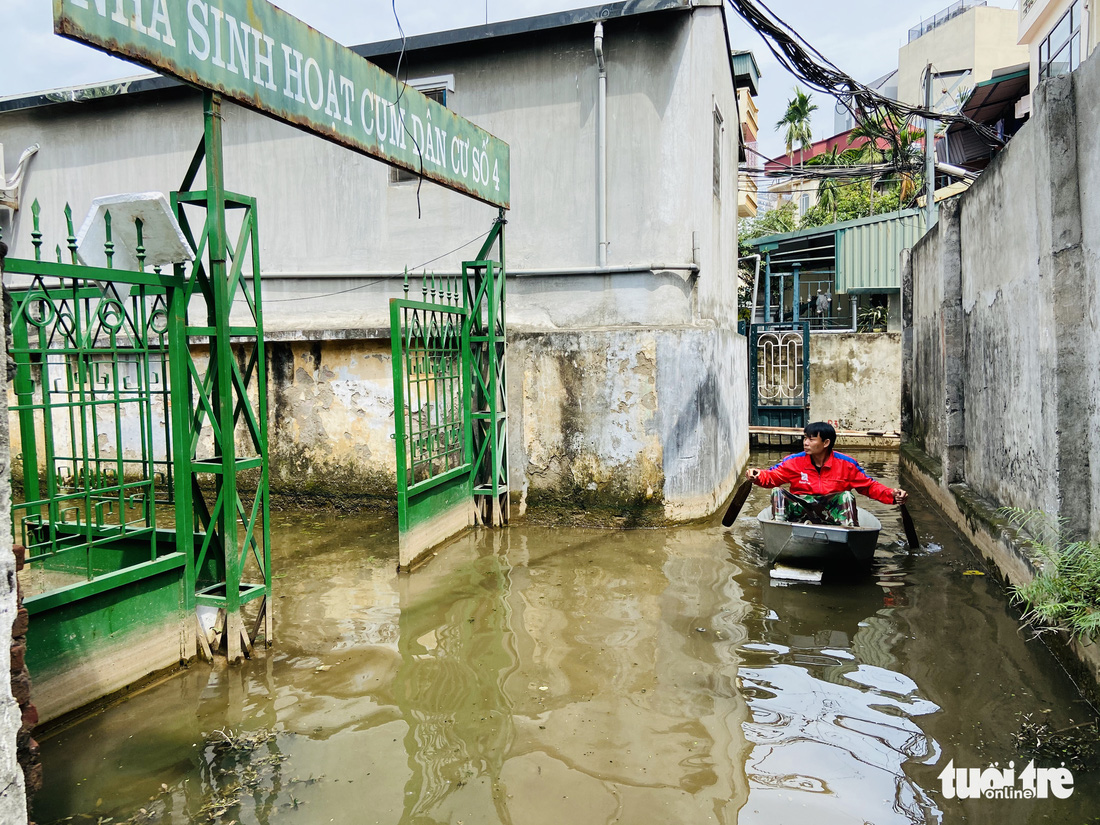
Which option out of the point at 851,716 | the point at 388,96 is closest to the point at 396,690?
the point at 851,716

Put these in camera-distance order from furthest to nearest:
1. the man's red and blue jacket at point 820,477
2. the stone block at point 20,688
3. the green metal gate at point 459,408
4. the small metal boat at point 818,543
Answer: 1. the green metal gate at point 459,408
2. the man's red and blue jacket at point 820,477
3. the small metal boat at point 818,543
4. the stone block at point 20,688

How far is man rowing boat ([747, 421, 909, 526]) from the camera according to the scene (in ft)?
21.5

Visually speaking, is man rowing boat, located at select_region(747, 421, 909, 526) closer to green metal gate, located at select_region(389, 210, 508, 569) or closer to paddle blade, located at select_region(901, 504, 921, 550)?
paddle blade, located at select_region(901, 504, 921, 550)

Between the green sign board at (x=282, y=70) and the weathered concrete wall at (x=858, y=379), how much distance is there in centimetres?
1073

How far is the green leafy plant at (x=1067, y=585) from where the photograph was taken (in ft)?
13.0

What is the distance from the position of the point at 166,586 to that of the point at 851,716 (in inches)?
161

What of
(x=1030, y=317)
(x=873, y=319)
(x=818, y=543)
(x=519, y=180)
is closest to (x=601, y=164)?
(x=519, y=180)

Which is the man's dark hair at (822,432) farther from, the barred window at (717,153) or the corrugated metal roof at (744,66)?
the corrugated metal roof at (744,66)

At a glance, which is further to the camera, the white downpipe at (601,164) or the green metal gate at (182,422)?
the white downpipe at (601,164)

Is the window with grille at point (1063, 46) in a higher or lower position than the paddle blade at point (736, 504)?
higher

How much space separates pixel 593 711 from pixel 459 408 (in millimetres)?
4521

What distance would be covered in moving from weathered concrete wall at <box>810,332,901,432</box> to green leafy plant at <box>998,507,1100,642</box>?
35.7 ft

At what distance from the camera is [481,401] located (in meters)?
8.47

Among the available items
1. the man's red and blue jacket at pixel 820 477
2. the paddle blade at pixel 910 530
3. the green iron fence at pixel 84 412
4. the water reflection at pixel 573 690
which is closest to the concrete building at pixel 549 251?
the man's red and blue jacket at pixel 820 477
